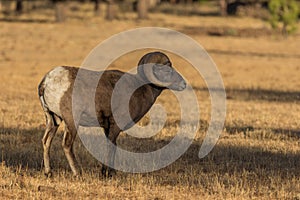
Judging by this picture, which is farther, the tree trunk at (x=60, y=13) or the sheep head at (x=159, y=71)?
the tree trunk at (x=60, y=13)

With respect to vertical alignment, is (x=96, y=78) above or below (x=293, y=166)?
above

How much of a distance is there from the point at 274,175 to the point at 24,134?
16.9 ft

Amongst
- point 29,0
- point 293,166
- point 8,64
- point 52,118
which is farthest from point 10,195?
point 29,0

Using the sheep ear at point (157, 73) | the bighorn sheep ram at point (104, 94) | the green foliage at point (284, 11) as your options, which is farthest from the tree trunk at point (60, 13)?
the sheep ear at point (157, 73)

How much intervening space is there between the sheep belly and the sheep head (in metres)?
1.11

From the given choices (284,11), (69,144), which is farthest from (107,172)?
(284,11)

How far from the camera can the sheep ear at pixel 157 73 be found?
11023mm

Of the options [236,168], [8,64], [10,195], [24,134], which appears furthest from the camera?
[8,64]

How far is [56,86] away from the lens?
10.6 m

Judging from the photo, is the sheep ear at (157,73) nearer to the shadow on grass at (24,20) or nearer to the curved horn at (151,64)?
the curved horn at (151,64)

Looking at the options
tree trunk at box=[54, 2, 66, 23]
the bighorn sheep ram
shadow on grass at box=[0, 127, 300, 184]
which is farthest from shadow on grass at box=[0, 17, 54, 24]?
the bighorn sheep ram

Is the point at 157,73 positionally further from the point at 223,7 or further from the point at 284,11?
the point at 223,7

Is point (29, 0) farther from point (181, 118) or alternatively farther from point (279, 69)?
point (181, 118)

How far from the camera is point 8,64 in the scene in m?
32.3
